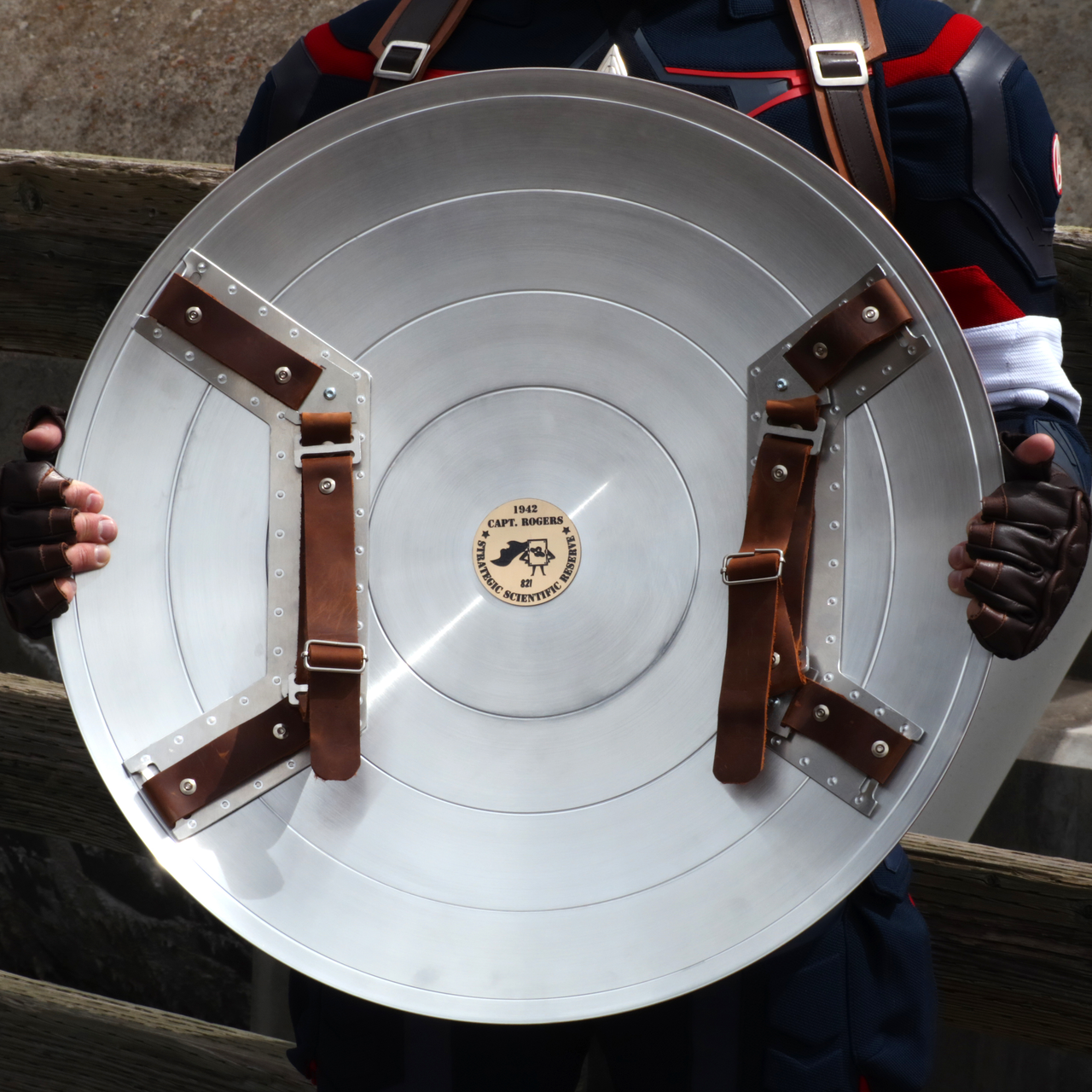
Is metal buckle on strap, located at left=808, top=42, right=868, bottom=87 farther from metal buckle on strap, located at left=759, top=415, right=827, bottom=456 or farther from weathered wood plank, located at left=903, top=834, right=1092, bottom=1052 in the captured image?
weathered wood plank, located at left=903, top=834, right=1092, bottom=1052

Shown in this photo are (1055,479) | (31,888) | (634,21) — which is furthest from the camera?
(31,888)

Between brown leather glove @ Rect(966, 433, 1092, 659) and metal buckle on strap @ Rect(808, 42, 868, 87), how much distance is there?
0.33m

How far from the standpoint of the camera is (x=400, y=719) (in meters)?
0.92

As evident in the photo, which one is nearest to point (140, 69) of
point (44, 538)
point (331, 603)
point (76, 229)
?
point (76, 229)

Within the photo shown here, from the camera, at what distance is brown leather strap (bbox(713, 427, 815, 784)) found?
83 cm

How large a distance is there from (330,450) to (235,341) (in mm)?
122

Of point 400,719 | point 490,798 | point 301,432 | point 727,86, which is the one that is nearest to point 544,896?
point 490,798

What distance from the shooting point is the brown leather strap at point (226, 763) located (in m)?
0.89

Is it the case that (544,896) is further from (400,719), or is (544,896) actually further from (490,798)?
(400,719)

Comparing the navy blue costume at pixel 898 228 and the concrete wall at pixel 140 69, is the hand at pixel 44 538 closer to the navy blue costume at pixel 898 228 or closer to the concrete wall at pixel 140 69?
the navy blue costume at pixel 898 228

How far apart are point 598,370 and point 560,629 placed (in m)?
0.23

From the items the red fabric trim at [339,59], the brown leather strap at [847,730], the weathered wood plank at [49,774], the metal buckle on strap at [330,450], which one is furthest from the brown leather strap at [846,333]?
the weathered wood plank at [49,774]

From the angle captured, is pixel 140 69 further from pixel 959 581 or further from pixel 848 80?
pixel 959 581

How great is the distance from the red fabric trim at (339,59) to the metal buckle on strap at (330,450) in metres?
0.38
